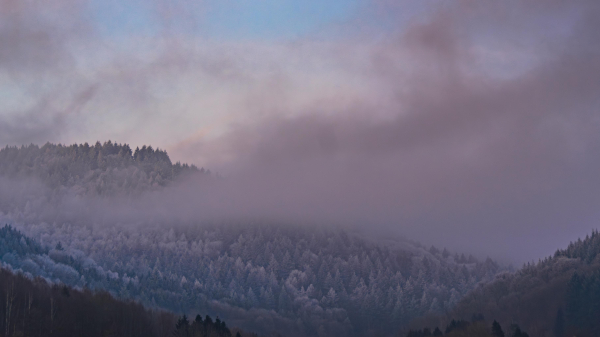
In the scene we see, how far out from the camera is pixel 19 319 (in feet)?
643

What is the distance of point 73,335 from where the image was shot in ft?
656

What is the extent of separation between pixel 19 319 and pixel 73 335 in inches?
635

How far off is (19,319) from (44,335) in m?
11.5

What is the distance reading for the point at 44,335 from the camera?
190 meters

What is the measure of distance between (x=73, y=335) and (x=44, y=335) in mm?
10932
